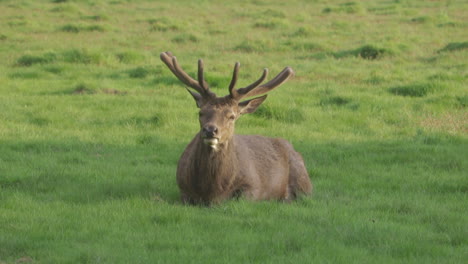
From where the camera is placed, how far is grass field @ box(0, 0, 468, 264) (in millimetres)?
6922

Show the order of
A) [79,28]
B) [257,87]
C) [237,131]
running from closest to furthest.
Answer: [257,87], [237,131], [79,28]

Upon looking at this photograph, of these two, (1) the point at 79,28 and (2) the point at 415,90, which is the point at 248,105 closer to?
(2) the point at 415,90

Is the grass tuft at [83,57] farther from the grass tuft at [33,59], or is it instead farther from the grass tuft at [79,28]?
the grass tuft at [79,28]

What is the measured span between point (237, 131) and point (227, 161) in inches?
173

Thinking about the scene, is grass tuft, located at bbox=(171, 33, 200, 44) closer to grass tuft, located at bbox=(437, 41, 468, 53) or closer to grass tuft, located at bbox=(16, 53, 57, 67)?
grass tuft, located at bbox=(16, 53, 57, 67)

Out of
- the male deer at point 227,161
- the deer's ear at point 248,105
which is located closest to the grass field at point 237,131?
the male deer at point 227,161

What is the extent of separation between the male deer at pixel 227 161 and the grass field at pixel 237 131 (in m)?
→ 0.33

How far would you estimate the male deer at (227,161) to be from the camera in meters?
8.07

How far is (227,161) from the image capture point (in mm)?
8438

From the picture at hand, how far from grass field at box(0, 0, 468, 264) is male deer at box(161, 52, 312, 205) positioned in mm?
331

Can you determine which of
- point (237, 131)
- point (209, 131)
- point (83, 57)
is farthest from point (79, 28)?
point (209, 131)

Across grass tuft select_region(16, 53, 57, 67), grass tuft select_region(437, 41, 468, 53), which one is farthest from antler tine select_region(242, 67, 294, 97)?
grass tuft select_region(437, 41, 468, 53)

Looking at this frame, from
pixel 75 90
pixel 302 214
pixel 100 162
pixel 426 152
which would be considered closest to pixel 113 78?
pixel 75 90

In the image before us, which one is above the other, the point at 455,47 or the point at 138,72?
the point at 455,47
